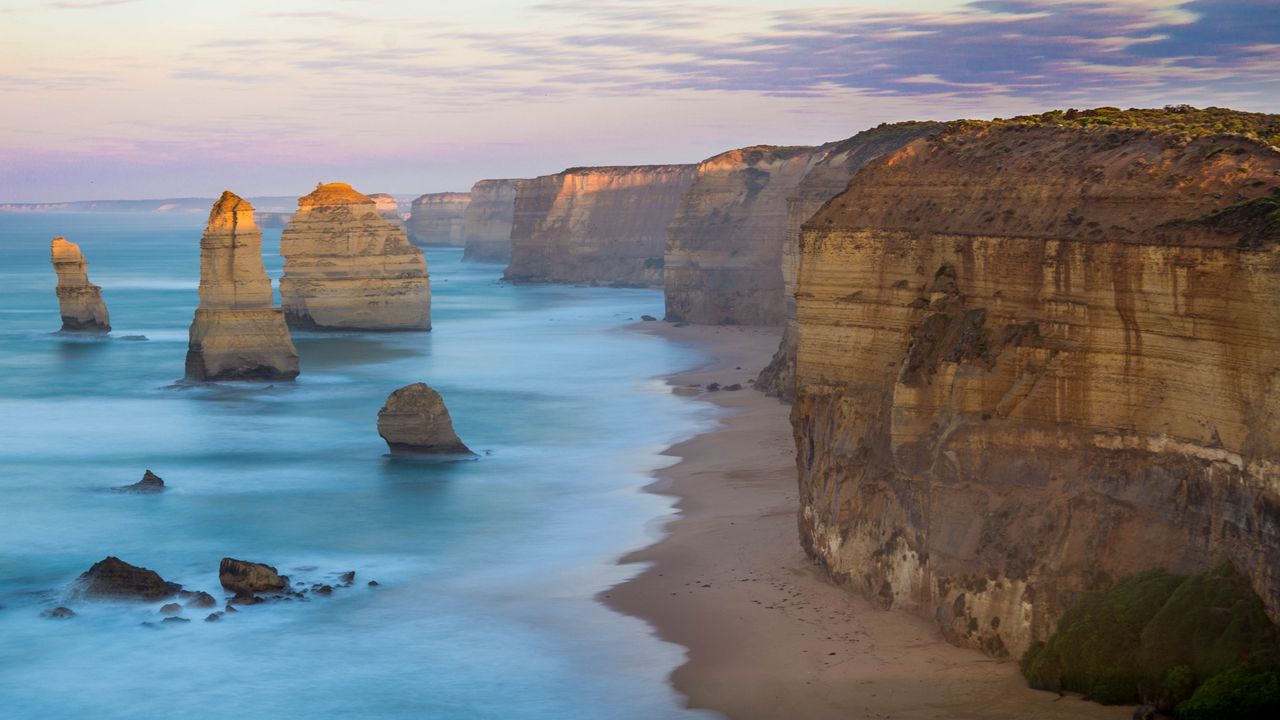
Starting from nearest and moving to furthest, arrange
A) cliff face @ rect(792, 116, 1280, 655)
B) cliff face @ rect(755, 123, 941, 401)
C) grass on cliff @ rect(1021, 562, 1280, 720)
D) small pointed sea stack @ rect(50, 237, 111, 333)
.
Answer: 1. grass on cliff @ rect(1021, 562, 1280, 720)
2. cliff face @ rect(792, 116, 1280, 655)
3. cliff face @ rect(755, 123, 941, 401)
4. small pointed sea stack @ rect(50, 237, 111, 333)

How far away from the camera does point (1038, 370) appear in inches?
912

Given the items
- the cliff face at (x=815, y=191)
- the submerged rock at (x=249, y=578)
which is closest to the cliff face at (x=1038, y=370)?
the submerged rock at (x=249, y=578)

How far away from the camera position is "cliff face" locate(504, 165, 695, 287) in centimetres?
14862

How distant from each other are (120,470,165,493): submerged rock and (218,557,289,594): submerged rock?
495 inches

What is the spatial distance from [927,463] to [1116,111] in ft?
36.1

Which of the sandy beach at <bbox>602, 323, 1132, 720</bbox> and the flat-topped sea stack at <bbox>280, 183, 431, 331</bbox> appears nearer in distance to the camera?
the sandy beach at <bbox>602, 323, 1132, 720</bbox>

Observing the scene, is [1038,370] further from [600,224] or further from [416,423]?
[600,224]

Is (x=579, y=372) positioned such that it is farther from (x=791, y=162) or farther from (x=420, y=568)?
(x=420, y=568)

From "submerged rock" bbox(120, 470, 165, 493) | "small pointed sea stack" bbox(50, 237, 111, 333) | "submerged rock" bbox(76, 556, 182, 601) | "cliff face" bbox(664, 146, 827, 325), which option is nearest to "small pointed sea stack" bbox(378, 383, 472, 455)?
"submerged rock" bbox(120, 470, 165, 493)

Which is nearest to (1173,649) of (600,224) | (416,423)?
(416,423)

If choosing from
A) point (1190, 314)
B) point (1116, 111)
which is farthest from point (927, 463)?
point (1116, 111)

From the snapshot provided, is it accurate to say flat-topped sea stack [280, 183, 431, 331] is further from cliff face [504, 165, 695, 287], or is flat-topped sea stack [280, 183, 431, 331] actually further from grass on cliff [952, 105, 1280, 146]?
grass on cliff [952, 105, 1280, 146]

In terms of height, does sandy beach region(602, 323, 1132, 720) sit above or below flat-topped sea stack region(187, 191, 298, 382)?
below

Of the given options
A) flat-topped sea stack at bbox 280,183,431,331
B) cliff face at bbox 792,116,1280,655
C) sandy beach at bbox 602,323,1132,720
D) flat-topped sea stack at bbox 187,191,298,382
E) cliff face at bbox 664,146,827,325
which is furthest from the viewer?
cliff face at bbox 664,146,827,325
